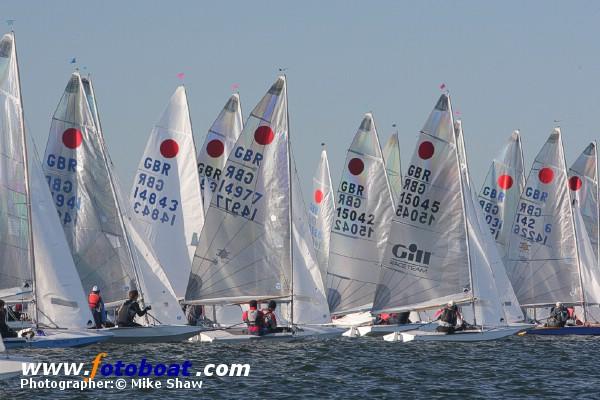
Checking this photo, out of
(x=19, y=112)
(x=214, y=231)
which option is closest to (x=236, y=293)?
(x=214, y=231)

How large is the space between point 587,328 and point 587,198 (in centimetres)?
994

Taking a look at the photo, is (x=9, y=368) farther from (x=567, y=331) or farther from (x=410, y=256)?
(x=567, y=331)

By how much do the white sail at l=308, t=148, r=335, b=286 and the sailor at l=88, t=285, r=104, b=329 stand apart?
2103cm

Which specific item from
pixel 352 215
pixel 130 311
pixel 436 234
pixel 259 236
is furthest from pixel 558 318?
pixel 130 311

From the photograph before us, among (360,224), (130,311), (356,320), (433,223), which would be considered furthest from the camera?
(360,224)

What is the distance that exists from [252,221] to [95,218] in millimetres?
4158

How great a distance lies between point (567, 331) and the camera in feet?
143

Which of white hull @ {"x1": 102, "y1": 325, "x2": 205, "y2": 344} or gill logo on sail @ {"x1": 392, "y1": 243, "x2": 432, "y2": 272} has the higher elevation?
gill logo on sail @ {"x1": 392, "y1": 243, "x2": 432, "y2": 272}

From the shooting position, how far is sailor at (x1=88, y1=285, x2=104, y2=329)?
3562cm

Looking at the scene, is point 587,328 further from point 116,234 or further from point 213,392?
point 213,392

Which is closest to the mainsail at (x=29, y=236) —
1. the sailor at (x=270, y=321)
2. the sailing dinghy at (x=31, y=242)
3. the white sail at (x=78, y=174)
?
the sailing dinghy at (x=31, y=242)

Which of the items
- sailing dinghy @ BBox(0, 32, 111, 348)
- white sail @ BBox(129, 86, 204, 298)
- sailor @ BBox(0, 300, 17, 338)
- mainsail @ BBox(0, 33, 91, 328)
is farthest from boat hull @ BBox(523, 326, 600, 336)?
sailor @ BBox(0, 300, 17, 338)

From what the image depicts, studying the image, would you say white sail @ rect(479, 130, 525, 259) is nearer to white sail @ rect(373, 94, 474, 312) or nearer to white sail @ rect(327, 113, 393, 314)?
white sail @ rect(327, 113, 393, 314)

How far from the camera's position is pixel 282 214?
38906 mm
